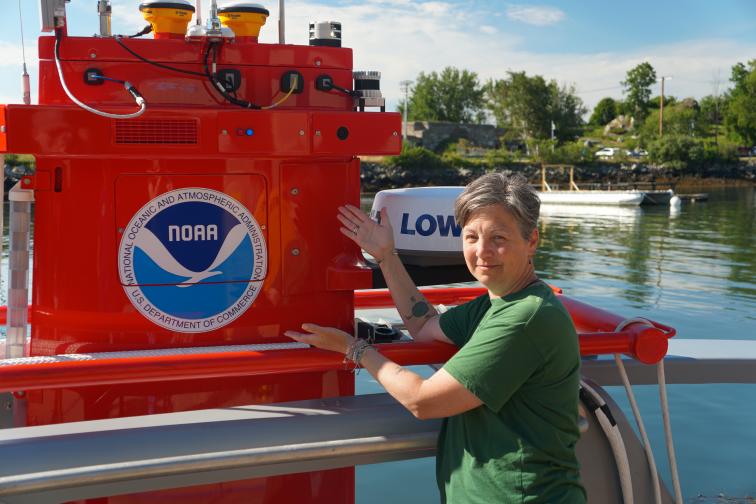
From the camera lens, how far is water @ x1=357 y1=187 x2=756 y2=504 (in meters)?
4.85

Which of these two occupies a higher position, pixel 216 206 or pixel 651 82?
pixel 651 82

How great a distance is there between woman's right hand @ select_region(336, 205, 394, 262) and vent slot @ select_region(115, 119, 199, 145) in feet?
1.86

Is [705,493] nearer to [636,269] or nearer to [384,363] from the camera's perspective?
[384,363]

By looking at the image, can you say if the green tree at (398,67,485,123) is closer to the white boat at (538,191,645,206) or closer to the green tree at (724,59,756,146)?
the green tree at (724,59,756,146)

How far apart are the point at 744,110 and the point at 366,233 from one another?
244 ft

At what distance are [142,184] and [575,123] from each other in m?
71.4

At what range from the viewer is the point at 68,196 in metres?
2.47

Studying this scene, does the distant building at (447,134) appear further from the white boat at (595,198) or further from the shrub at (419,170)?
the white boat at (595,198)

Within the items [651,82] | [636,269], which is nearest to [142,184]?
[636,269]

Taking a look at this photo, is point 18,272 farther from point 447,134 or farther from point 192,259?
point 447,134

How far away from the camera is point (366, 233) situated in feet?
8.66

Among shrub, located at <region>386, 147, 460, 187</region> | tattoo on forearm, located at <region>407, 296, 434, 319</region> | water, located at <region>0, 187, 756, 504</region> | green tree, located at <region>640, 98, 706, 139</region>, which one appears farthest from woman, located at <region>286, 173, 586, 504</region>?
green tree, located at <region>640, 98, 706, 139</region>

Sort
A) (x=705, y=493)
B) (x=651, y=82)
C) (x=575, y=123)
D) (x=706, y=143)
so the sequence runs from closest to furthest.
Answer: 1. (x=705, y=493)
2. (x=706, y=143)
3. (x=575, y=123)
4. (x=651, y=82)

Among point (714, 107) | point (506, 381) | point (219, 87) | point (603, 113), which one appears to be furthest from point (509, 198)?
point (603, 113)
